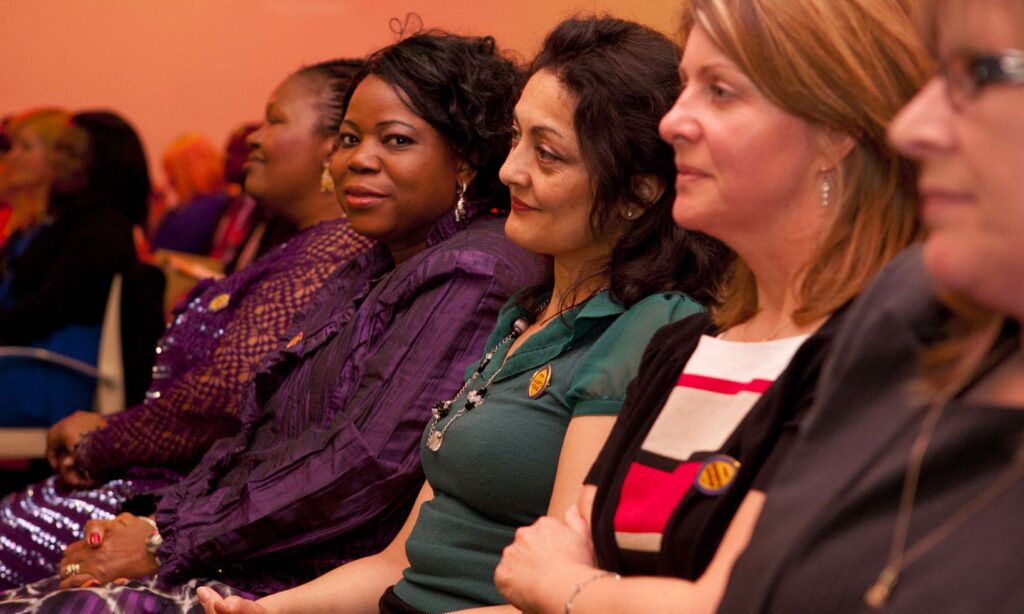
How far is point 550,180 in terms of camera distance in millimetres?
1824

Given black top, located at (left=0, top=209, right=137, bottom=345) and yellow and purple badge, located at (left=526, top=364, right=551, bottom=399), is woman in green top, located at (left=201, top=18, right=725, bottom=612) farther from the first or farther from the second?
black top, located at (left=0, top=209, right=137, bottom=345)

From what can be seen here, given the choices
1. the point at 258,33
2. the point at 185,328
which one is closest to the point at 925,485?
the point at 185,328

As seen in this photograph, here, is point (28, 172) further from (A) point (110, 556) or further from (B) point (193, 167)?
(A) point (110, 556)

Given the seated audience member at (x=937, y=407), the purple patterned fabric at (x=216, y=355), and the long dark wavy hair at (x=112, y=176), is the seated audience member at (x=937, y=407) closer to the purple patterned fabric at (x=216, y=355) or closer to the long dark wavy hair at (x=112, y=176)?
the purple patterned fabric at (x=216, y=355)

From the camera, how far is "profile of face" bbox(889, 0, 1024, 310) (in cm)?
85

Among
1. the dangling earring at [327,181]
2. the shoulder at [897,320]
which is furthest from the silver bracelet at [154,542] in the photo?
the shoulder at [897,320]

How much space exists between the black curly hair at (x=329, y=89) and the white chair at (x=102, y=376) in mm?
897

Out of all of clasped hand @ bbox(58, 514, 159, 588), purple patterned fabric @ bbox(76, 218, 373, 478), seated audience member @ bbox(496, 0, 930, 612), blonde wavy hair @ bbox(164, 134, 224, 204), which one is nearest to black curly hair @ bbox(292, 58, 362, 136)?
purple patterned fabric @ bbox(76, 218, 373, 478)

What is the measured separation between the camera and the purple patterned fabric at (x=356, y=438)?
2.07 m

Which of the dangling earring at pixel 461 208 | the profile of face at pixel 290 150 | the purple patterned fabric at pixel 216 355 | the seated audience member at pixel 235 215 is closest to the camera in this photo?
the dangling earring at pixel 461 208

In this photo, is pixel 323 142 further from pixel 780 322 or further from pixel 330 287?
pixel 780 322

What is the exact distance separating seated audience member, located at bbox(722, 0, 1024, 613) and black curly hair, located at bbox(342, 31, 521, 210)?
1.45 metres

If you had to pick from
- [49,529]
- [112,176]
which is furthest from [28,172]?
[49,529]

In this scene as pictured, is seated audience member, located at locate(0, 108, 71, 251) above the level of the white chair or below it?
above
